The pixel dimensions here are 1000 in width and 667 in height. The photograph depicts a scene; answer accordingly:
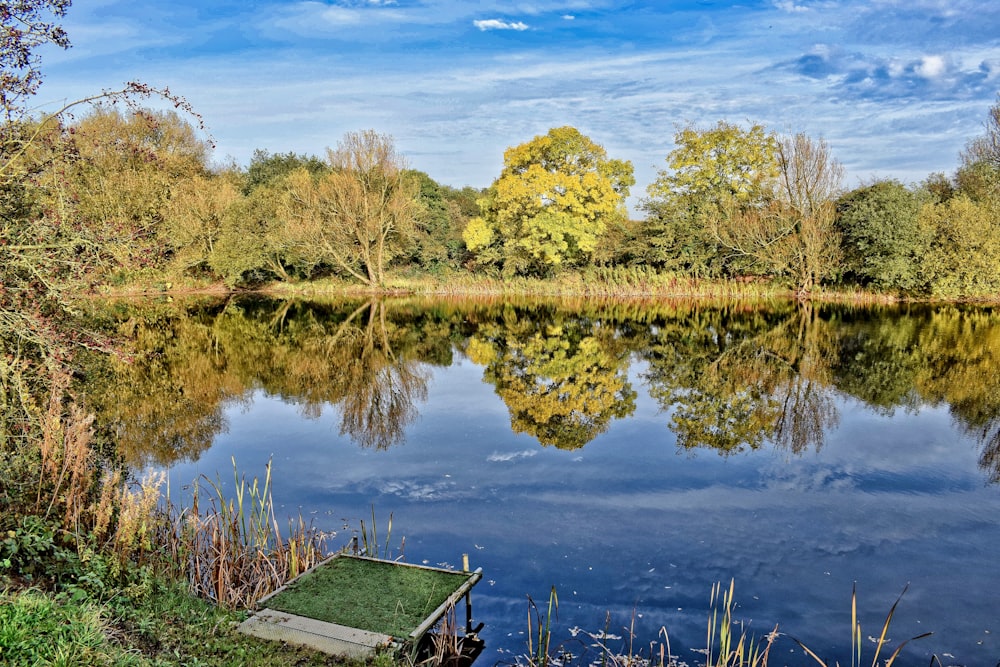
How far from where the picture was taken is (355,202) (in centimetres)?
4334

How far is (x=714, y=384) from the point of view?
18703 mm

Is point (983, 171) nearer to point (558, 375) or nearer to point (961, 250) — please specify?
point (961, 250)

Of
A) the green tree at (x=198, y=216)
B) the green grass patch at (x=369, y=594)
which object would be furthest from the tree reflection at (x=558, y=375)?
the green tree at (x=198, y=216)

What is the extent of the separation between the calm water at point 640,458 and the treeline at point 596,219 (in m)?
13.4

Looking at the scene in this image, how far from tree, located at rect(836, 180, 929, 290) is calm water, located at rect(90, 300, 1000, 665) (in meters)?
12.3

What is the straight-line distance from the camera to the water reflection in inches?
588

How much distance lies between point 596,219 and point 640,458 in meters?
32.5

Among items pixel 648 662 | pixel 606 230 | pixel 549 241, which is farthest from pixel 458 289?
pixel 648 662

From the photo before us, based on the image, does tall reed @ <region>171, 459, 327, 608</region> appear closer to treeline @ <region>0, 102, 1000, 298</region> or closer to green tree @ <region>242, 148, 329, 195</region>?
treeline @ <region>0, 102, 1000, 298</region>

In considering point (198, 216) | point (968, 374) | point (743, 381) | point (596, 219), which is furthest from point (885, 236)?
point (198, 216)

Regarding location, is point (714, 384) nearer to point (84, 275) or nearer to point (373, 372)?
point (373, 372)

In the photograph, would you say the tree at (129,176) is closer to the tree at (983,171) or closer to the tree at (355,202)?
the tree at (355,202)

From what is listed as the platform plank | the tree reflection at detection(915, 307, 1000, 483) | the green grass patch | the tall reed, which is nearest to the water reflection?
the tree reflection at detection(915, 307, 1000, 483)

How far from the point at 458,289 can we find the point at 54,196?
35.0 meters
